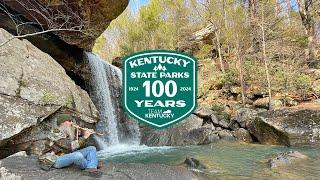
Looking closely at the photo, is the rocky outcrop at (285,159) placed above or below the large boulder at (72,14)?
below

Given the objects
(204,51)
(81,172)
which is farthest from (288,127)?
(204,51)

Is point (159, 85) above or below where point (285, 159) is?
above

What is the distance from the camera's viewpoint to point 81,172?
639 centimetres

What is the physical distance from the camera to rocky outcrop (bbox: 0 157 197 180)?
6.05 m

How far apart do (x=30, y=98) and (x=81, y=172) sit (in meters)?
3.48

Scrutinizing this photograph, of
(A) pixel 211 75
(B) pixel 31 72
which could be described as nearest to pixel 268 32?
(A) pixel 211 75

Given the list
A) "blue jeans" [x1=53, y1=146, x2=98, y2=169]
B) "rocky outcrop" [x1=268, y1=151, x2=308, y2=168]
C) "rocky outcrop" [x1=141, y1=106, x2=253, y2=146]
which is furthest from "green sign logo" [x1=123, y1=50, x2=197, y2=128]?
"rocky outcrop" [x1=141, y1=106, x2=253, y2=146]

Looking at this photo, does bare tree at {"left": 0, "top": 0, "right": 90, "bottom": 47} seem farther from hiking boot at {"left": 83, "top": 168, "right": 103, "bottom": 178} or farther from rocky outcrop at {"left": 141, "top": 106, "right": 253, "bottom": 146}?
hiking boot at {"left": 83, "top": 168, "right": 103, "bottom": 178}

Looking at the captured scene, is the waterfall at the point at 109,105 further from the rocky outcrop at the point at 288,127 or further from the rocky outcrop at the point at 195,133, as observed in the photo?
the rocky outcrop at the point at 288,127

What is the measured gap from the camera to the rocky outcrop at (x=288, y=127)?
12.8 meters

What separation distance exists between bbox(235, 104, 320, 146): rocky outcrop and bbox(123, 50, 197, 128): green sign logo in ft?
31.8

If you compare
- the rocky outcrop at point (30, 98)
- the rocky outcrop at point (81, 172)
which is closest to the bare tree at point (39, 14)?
the rocky outcrop at point (30, 98)

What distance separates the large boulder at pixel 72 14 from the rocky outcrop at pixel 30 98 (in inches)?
63.1

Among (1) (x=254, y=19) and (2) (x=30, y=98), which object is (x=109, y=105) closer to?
(2) (x=30, y=98)
